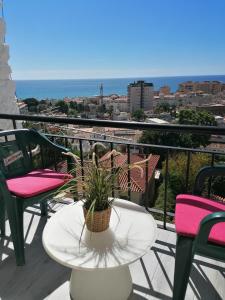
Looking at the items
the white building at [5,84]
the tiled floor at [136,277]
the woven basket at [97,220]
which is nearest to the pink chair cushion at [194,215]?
the woven basket at [97,220]

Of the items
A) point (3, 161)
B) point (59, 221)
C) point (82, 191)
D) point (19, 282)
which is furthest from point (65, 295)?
point (3, 161)

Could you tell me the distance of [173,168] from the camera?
12.3 m

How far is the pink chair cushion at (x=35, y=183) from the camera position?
1.73m

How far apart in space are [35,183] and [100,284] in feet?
3.05

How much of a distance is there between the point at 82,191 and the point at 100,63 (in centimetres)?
10175

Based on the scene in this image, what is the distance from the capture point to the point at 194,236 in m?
1.16

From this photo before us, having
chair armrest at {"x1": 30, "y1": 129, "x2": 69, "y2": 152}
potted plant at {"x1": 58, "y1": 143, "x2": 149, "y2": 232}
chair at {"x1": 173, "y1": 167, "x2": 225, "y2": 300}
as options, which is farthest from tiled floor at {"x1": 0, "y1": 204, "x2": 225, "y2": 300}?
chair armrest at {"x1": 30, "y1": 129, "x2": 69, "y2": 152}

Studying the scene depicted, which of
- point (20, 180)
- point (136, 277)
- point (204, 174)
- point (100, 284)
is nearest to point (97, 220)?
point (100, 284)

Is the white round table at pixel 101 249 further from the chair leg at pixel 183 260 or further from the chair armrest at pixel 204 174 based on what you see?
the chair armrest at pixel 204 174

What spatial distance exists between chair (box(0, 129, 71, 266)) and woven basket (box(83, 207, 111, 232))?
636 millimetres

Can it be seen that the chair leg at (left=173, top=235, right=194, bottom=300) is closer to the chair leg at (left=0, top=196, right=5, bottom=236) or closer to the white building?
the chair leg at (left=0, top=196, right=5, bottom=236)

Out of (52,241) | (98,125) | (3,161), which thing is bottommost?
(52,241)

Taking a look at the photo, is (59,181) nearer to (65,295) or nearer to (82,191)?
(82,191)

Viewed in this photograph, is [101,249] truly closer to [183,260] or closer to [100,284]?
[100,284]
